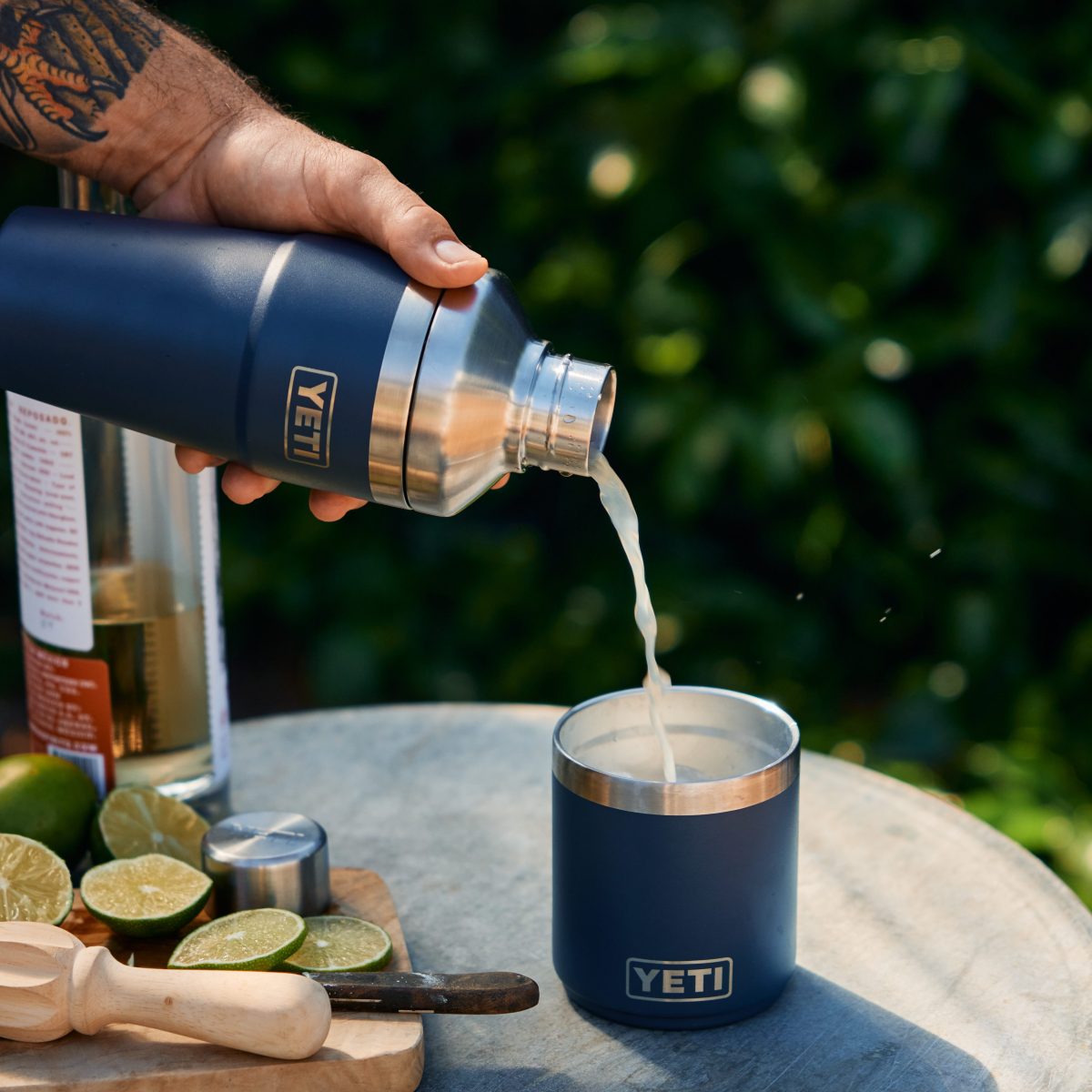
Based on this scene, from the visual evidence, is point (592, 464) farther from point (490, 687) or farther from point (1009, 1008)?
point (490, 687)

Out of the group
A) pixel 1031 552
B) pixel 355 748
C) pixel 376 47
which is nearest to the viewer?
pixel 355 748

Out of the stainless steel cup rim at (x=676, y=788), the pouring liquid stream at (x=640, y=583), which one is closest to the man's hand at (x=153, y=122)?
the pouring liquid stream at (x=640, y=583)

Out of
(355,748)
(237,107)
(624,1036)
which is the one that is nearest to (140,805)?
(355,748)

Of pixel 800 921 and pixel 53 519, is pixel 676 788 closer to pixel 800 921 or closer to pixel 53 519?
pixel 800 921

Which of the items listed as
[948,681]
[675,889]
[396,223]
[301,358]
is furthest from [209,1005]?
[948,681]

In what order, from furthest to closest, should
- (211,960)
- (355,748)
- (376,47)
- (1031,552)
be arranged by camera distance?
(376,47), (1031,552), (355,748), (211,960)

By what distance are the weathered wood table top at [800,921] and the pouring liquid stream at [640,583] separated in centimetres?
18

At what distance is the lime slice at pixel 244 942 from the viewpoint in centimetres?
98

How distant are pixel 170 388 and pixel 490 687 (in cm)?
162

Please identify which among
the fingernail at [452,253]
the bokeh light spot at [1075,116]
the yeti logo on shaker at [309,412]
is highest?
the bokeh light spot at [1075,116]

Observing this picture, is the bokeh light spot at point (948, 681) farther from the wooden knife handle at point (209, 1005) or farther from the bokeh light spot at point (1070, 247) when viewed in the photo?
the wooden knife handle at point (209, 1005)

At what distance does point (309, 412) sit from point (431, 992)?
374mm

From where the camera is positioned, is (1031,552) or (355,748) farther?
(1031,552)

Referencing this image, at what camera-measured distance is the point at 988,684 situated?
2.39 metres
